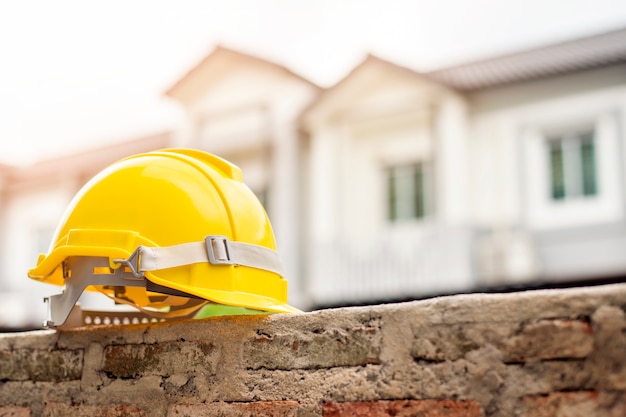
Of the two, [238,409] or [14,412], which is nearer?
[238,409]

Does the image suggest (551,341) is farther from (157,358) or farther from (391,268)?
(391,268)

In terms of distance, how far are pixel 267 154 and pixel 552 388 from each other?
9.05 metres

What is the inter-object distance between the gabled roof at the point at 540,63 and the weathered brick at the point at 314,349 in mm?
7534

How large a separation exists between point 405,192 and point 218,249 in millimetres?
8011

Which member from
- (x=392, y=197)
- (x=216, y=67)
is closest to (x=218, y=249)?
(x=392, y=197)

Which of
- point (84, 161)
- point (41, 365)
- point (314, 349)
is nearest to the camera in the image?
point (314, 349)

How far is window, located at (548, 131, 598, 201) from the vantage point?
8.15 metres

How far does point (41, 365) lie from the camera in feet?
5.29

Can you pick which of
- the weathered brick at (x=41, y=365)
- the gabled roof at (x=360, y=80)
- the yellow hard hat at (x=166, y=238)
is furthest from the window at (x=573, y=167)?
the weathered brick at (x=41, y=365)

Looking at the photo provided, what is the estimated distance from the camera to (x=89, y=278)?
1493 millimetres

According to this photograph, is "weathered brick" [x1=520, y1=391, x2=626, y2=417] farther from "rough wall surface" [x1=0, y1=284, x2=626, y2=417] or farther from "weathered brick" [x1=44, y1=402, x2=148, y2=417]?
"weathered brick" [x1=44, y1=402, x2=148, y2=417]

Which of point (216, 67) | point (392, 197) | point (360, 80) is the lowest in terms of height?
point (392, 197)

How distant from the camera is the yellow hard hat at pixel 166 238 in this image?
1453 millimetres

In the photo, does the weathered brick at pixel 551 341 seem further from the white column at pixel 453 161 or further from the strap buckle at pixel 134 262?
the white column at pixel 453 161
